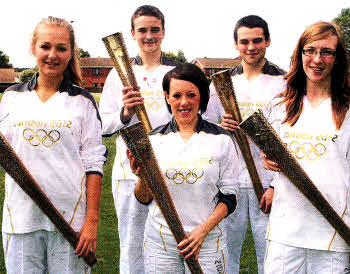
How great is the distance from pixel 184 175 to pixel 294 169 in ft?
2.20

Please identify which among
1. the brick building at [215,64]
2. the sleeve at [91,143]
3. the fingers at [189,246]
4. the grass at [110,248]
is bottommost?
the grass at [110,248]

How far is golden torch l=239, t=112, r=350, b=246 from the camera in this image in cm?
254

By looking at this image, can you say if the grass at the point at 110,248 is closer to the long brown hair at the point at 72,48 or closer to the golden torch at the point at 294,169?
the golden torch at the point at 294,169

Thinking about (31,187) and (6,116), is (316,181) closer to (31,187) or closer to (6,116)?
(31,187)

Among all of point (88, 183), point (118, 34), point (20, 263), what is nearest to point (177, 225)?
point (88, 183)

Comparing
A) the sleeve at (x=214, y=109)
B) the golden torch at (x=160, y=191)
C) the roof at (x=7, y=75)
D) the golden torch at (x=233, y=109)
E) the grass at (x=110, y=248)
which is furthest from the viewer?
the roof at (x=7, y=75)

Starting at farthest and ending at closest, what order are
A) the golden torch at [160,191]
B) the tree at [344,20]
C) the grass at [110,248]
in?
the tree at [344,20]
the grass at [110,248]
the golden torch at [160,191]

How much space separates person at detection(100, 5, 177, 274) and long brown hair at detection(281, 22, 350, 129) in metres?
1.18

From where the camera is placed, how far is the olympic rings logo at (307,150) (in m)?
2.63

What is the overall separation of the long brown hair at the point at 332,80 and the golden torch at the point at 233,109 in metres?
0.56

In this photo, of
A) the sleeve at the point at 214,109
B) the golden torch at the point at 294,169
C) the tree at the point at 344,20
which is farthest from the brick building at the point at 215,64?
the golden torch at the point at 294,169

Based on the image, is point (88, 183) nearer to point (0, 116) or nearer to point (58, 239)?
point (58, 239)

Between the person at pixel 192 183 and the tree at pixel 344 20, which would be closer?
the person at pixel 192 183

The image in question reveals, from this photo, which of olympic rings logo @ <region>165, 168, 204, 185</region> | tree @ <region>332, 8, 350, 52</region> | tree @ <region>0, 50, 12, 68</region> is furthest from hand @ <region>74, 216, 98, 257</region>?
tree @ <region>0, 50, 12, 68</region>
